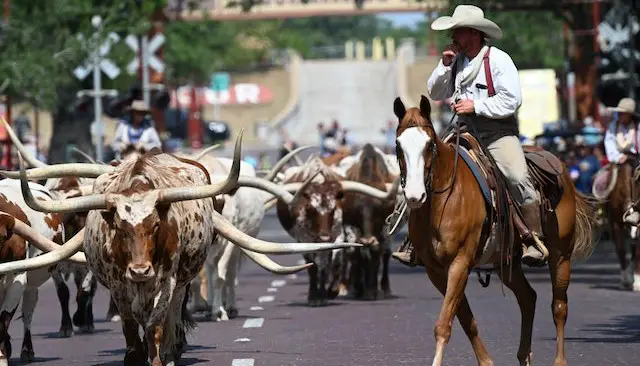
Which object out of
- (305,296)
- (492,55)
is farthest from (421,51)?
(492,55)

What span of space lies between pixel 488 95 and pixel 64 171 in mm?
3200

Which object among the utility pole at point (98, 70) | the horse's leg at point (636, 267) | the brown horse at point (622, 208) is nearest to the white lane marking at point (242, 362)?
the horse's leg at point (636, 267)

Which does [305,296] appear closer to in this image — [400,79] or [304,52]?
[400,79]

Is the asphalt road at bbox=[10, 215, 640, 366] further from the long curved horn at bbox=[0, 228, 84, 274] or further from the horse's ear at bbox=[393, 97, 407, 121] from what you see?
the horse's ear at bbox=[393, 97, 407, 121]

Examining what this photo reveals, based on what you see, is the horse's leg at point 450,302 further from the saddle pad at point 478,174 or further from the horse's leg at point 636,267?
the horse's leg at point 636,267

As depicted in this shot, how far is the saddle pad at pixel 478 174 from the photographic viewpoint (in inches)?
493

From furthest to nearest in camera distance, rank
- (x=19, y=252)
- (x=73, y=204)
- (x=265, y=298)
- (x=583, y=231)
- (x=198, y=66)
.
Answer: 1. (x=198, y=66)
2. (x=265, y=298)
3. (x=583, y=231)
4. (x=19, y=252)
5. (x=73, y=204)

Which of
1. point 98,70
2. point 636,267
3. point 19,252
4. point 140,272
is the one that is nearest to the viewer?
point 140,272

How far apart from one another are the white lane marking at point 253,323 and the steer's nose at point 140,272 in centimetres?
575

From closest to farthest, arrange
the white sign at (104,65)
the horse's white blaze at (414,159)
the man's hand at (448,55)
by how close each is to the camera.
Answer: the horse's white blaze at (414,159), the man's hand at (448,55), the white sign at (104,65)

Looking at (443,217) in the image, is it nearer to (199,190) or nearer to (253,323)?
(199,190)

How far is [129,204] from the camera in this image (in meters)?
12.1

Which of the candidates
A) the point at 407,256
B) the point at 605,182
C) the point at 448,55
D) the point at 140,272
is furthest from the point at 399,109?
the point at 605,182

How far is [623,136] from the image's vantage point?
888 inches
